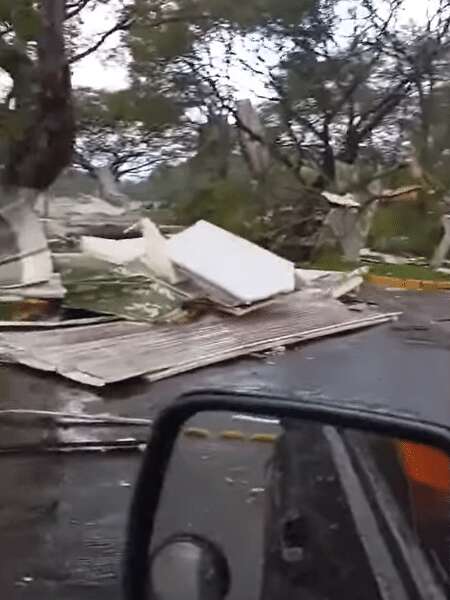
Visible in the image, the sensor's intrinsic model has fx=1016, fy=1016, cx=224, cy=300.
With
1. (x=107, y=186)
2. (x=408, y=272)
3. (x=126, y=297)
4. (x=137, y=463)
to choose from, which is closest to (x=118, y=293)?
(x=126, y=297)

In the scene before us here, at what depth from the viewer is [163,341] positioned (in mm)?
9289

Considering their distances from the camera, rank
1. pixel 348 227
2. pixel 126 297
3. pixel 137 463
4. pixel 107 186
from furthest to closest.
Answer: pixel 107 186, pixel 348 227, pixel 126 297, pixel 137 463

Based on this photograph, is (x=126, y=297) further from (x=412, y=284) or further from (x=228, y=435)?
(x=228, y=435)

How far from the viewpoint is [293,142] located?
22.4 m

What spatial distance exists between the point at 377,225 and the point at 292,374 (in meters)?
11.6

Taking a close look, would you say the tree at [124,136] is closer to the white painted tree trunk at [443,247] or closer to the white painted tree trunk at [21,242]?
the white painted tree trunk at [21,242]

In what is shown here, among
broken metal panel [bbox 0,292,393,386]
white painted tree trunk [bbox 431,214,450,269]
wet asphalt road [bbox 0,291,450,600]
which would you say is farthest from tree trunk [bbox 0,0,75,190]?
white painted tree trunk [bbox 431,214,450,269]

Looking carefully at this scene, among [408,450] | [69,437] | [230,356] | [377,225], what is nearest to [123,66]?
[377,225]

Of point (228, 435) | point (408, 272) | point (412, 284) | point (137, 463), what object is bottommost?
point (408, 272)

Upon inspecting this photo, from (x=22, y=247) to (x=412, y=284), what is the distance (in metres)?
6.92

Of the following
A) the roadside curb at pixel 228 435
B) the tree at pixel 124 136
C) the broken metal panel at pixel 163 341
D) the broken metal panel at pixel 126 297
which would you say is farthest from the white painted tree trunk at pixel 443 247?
the roadside curb at pixel 228 435

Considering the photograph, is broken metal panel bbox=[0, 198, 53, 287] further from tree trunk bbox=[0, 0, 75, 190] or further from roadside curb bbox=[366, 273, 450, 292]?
roadside curb bbox=[366, 273, 450, 292]

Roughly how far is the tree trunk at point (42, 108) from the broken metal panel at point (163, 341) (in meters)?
2.19

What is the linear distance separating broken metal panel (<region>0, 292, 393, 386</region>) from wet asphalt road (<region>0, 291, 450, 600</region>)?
6.5 inches
